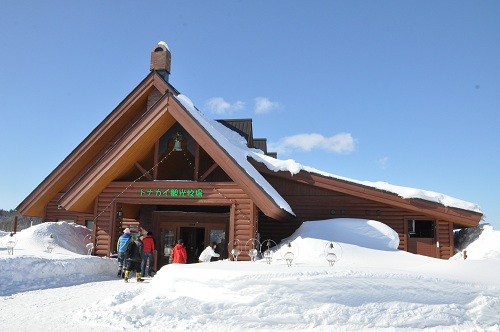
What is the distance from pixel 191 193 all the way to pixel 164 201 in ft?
3.19

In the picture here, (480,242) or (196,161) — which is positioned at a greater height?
(196,161)

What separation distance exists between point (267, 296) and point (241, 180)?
22.4ft

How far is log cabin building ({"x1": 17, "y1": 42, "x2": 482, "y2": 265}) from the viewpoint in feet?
48.2

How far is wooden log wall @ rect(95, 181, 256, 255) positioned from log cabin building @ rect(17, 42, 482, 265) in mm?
32

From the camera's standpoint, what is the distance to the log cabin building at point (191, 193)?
14.7m

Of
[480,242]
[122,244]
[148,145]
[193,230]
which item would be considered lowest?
[122,244]

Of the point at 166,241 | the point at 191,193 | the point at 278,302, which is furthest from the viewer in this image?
the point at 166,241

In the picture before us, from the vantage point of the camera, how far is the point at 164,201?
1538cm

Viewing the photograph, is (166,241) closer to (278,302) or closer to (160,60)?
(160,60)

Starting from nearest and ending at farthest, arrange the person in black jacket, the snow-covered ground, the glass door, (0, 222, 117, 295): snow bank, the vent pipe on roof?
1. the snow-covered ground
2. (0, 222, 117, 295): snow bank
3. the person in black jacket
4. the glass door
5. the vent pipe on roof

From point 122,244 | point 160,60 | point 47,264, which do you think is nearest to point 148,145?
point 122,244

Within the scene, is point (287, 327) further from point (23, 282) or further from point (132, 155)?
point (132, 155)

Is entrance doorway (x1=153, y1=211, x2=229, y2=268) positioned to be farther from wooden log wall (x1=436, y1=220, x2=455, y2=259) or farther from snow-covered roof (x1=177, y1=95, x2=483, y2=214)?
wooden log wall (x1=436, y1=220, x2=455, y2=259)

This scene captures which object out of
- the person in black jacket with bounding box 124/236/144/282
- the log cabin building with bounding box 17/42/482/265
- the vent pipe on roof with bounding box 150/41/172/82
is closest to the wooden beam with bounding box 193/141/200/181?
the log cabin building with bounding box 17/42/482/265
